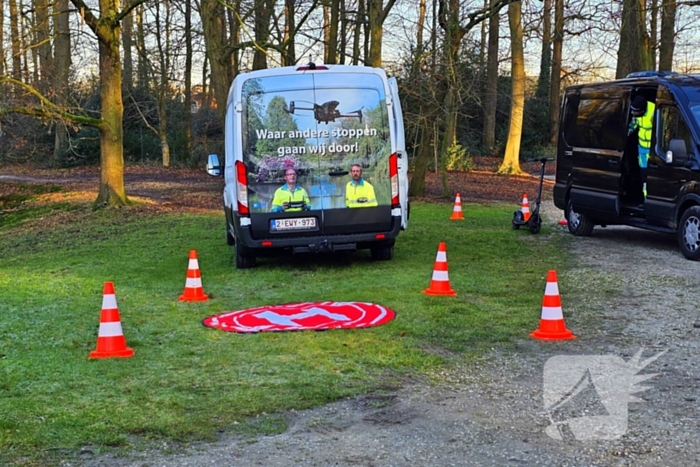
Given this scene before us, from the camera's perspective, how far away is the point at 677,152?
11.6 m

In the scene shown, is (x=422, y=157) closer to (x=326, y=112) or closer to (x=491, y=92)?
(x=326, y=112)

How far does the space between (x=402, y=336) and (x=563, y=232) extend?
875cm

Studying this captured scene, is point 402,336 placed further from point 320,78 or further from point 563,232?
point 563,232

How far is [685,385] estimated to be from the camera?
5684 mm

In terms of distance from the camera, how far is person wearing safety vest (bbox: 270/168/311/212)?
10547 millimetres

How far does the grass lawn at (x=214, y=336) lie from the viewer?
16.9ft

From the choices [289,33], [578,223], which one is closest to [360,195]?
[578,223]

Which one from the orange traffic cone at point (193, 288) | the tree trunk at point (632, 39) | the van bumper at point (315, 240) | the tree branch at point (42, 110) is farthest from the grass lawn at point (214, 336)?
the tree trunk at point (632, 39)

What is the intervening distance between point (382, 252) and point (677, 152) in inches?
171

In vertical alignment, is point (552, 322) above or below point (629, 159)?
below

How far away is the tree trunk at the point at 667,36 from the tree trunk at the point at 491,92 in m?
8.99

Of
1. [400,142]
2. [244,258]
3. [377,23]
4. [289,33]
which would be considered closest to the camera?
[400,142]

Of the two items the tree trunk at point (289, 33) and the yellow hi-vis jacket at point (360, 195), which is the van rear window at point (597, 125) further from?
the tree trunk at point (289, 33)

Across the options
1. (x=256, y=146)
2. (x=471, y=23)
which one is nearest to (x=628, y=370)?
(x=256, y=146)
